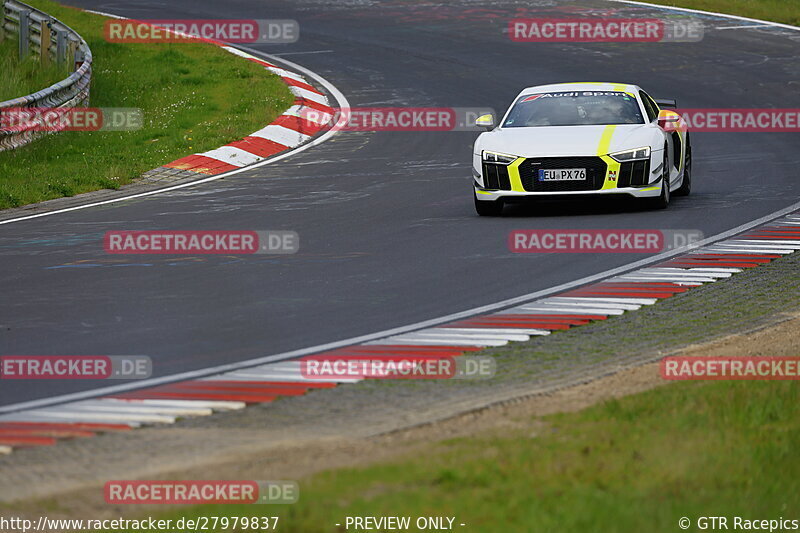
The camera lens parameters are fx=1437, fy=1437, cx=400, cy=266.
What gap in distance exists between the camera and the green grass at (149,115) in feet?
59.9

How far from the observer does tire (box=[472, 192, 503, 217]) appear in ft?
49.0

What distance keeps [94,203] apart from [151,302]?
6495 millimetres

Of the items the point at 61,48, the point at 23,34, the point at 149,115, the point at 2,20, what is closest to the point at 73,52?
the point at 61,48

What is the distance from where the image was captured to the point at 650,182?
582 inches

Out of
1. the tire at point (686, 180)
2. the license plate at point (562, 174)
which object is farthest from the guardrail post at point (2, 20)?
the license plate at point (562, 174)

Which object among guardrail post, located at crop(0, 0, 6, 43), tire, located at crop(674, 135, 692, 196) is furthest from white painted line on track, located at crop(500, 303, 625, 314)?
guardrail post, located at crop(0, 0, 6, 43)

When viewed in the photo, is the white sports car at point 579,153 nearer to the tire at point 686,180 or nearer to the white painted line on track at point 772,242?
the tire at point 686,180

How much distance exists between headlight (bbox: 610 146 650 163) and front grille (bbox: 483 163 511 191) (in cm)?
110

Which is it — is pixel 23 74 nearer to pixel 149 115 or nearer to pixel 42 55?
pixel 42 55

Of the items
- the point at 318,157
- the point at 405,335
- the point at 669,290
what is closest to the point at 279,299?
the point at 405,335

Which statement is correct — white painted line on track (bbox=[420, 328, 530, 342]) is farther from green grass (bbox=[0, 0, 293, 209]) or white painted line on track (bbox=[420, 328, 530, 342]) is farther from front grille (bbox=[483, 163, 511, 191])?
green grass (bbox=[0, 0, 293, 209])

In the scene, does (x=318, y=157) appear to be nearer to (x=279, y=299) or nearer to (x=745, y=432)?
(x=279, y=299)

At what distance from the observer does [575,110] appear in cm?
1589

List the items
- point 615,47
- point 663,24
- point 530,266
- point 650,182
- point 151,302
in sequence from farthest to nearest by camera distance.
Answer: point 663,24 → point 615,47 → point 650,182 → point 530,266 → point 151,302
